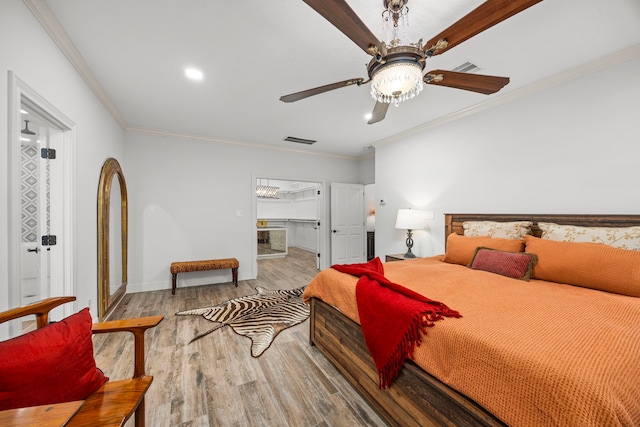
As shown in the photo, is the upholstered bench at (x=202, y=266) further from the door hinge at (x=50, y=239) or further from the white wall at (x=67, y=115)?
the door hinge at (x=50, y=239)

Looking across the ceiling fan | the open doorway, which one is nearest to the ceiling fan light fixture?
the ceiling fan

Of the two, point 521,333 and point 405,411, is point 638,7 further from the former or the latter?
point 405,411

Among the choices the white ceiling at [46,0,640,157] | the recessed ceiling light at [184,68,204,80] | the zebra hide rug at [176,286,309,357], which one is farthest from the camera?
the zebra hide rug at [176,286,309,357]

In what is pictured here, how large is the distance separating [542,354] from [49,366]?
6.29ft

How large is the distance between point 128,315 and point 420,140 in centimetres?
476

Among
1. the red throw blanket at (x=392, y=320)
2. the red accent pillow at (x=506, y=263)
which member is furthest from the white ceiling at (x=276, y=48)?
the red throw blanket at (x=392, y=320)

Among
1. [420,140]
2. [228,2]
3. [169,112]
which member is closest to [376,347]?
[228,2]

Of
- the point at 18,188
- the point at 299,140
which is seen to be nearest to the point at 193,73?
the point at 18,188

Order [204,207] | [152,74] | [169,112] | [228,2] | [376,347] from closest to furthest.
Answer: [376,347] < [228,2] < [152,74] < [169,112] < [204,207]

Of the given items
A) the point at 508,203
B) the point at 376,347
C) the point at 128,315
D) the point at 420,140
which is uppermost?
the point at 420,140

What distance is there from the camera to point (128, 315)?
10.2ft

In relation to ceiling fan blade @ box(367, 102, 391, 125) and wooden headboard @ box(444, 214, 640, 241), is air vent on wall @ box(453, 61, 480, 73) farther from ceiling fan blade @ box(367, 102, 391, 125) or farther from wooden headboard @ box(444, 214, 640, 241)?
wooden headboard @ box(444, 214, 640, 241)

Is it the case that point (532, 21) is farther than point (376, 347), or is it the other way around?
point (532, 21)

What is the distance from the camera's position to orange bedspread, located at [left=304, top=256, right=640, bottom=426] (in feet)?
2.60
